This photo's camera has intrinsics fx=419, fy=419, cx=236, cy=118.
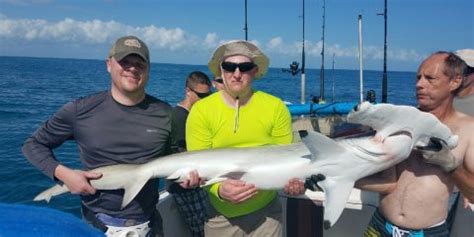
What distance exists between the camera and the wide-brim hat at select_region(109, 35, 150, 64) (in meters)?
3.02

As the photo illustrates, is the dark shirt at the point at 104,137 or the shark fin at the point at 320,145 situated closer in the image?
the shark fin at the point at 320,145

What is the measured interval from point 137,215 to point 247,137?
1008 mm

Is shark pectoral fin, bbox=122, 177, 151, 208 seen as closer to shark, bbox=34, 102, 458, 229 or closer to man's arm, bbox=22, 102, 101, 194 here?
shark, bbox=34, 102, 458, 229

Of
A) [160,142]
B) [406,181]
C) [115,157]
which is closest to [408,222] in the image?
[406,181]

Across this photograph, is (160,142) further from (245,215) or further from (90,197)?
(245,215)

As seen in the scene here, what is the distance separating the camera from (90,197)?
10.2 feet

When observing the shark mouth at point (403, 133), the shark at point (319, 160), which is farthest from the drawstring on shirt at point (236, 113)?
the shark mouth at point (403, 133)

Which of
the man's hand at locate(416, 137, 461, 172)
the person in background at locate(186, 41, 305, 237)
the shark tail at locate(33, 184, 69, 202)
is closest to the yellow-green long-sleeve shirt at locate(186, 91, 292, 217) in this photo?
the person in background at locate(186, 41, 305, 237)

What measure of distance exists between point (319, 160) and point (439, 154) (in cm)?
74

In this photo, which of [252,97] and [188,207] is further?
[188,207]

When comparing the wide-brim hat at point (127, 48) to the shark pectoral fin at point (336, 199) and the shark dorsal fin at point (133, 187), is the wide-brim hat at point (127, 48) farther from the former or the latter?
the shark pectoral fin at point (336, 199)

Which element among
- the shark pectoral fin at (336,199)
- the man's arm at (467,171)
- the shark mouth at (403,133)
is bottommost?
the shark pectoral fin at (336,199)

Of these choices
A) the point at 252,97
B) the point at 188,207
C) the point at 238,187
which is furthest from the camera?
the point at 188,207

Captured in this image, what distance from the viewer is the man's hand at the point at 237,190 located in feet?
9.74
